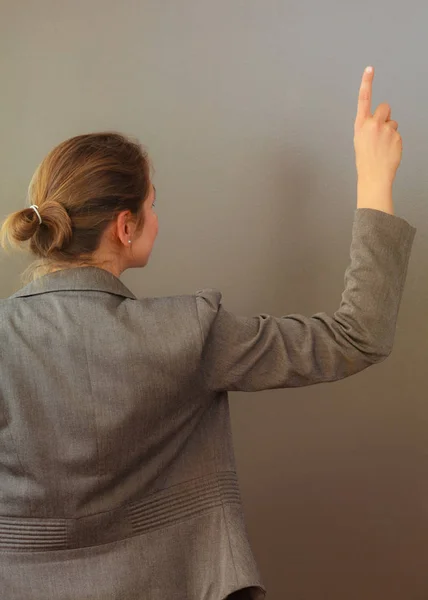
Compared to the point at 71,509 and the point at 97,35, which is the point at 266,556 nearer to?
the point at 71,509

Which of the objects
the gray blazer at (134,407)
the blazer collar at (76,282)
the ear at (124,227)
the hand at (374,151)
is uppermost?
the hand at (374,151)

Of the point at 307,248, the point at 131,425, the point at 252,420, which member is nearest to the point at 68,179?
the point at 131,425

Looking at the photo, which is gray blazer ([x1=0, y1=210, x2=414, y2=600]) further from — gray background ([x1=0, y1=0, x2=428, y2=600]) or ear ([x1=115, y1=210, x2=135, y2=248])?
gray background ([x1=0, y1=0, x2=428, y2=600])

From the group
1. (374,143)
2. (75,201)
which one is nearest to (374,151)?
(374,143)

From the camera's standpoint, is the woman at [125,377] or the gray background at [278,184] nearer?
the woman at [125,377]

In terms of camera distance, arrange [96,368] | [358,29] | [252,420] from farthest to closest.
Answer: [252,420] → [358,29] → [96,368]

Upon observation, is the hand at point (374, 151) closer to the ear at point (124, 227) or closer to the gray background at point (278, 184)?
the gray background at point (278, 184)

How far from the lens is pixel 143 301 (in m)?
0.93

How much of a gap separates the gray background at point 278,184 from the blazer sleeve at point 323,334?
0.26m

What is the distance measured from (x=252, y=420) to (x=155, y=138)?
50 cm

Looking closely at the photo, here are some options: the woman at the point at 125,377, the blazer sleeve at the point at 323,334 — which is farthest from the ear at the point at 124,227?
the blazer sleeve at the point at 323,334

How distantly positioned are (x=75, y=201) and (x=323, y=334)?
0.34 m

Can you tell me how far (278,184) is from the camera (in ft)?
4.00

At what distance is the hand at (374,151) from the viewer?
976 millimetres
